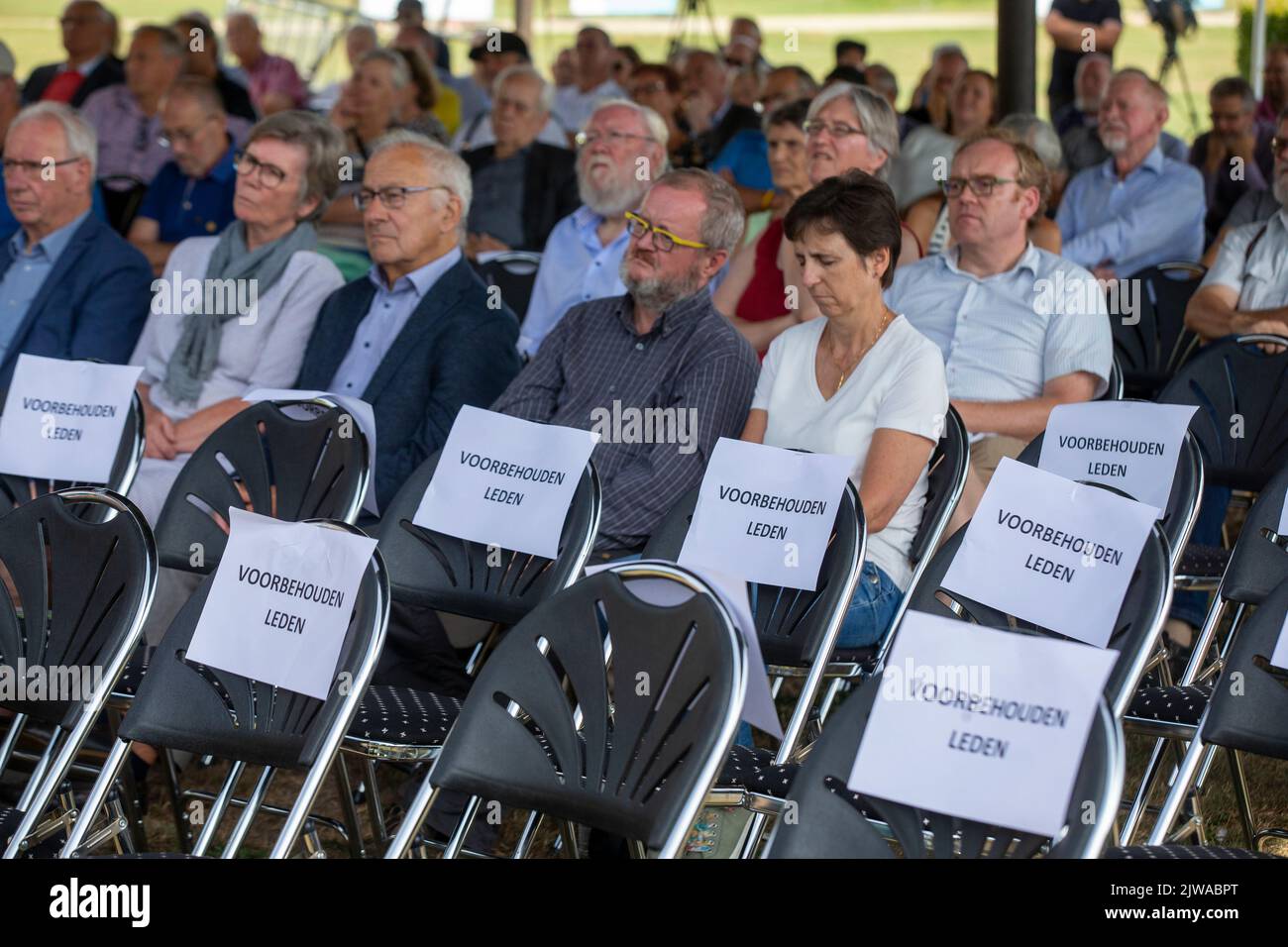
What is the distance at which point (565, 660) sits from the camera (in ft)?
7.42

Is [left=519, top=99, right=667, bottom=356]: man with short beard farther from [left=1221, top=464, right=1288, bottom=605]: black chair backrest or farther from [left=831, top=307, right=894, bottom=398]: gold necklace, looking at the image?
[left=1221, top=464, right=1288, bottom=605]: black chair backrest

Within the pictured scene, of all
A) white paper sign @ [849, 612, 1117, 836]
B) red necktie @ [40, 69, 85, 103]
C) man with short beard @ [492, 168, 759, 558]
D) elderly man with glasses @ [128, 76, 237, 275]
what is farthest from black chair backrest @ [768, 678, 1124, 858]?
red necktie @ [40, 69, 85, 103]

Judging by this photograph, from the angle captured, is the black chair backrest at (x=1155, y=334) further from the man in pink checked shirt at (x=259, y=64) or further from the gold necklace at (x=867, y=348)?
the man in pink checked shirt at (x=259, y=64)

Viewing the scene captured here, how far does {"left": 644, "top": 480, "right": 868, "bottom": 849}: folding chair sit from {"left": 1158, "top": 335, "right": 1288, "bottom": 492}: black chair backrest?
1501 millimetres

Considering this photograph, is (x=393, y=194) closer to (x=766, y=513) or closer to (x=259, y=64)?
(x=766, y=513)

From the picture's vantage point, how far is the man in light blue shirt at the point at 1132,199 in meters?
5.84

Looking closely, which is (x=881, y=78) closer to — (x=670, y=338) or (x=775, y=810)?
(x=670, y=338)

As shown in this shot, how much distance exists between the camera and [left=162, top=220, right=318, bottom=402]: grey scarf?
4453 mm

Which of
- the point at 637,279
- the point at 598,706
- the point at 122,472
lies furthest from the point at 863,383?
the point at 122,472

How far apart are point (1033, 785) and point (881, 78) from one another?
7944 mm

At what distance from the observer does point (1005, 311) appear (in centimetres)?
432

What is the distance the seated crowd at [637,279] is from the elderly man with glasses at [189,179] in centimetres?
1

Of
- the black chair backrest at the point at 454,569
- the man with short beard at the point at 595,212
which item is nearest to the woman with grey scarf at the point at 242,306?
the man with short beard at the point at 595,212

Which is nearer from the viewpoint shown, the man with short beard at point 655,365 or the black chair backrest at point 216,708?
the black chair backrest at point 216,708
